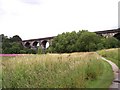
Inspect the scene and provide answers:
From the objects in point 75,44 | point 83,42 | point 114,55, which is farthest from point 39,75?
point 75,44

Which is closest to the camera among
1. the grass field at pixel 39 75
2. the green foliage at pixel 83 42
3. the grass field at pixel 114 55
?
the grass field at pixel 39 75

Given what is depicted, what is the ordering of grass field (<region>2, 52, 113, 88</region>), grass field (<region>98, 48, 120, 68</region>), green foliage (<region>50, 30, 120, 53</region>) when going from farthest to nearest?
green foliage (<region>50, 30, 120, 53</region>) < grass field (<region>98, 48, 120, 68</region>) < grass field (<region>2, 52, 113, 88</region>)

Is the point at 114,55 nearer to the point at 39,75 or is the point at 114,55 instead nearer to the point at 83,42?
the point at 39,75

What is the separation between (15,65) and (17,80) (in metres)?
1.20

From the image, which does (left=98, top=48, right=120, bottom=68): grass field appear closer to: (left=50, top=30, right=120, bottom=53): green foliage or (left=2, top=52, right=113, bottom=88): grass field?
(left=2, top=52, right=113, bottom=88): grass field

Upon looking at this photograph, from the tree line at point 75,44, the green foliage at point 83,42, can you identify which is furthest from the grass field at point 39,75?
the green foliage at point 83,42

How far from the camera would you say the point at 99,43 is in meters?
71.8

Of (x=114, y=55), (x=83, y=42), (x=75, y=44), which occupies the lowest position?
(x=114, y=55)

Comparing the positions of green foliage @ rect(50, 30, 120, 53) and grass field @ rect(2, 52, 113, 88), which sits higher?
green foliage @ rect(50, 30, 120, 53)

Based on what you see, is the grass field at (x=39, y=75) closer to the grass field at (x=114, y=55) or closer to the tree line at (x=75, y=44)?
the grass field at (x=114, y=55)

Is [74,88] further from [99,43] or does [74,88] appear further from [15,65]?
[99,43]

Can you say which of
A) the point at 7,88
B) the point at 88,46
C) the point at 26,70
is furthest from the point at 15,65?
the point at 88,46

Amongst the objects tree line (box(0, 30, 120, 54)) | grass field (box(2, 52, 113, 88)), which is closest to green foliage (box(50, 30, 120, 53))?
tree line (box(0, 30, 120, 54))

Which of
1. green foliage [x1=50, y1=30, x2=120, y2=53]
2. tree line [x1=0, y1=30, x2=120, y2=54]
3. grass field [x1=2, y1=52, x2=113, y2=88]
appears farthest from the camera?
green foliage [x1=50, y1=30, x2=120, y2=53]
